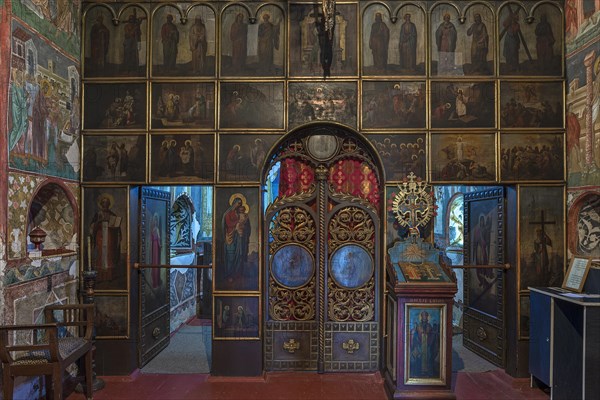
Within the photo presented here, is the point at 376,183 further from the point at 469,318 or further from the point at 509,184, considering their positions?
the point at 469,318

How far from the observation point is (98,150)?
245 inches

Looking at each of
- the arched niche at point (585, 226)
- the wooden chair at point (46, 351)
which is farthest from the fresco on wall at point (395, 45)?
the wooden chair at point (46, 351)

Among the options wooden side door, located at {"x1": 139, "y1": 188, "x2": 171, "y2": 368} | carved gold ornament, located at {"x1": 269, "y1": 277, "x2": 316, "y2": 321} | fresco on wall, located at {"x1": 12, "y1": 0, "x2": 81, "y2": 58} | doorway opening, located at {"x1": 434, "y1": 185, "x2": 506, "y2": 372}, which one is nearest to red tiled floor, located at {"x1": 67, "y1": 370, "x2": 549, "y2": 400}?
doorway opening, located at {"x1": 434, "y1": 185, "x2": 506, "y2": 372}

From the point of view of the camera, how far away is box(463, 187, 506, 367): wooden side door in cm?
656

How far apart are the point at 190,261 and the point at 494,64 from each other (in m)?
7.66

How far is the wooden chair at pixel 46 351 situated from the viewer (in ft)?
14.1

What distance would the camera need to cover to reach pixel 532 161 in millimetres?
6129

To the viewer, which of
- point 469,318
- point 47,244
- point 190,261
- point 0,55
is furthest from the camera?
point 190,261

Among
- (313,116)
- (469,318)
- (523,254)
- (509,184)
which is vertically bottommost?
(469,318)

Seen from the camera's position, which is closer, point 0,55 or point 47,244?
point 0,55

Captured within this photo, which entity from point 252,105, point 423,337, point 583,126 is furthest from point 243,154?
point 583,126

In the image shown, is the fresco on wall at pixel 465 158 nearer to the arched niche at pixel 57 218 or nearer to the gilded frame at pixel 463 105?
the gilded frame at pixel 463 105

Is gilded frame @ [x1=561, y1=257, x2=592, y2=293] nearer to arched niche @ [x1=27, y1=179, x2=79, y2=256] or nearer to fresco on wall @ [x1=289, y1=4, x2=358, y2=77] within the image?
fresco on wall @ [x1=289, y1=4, x2=358, y2=77]

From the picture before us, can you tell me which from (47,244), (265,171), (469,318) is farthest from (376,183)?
(47,244)
